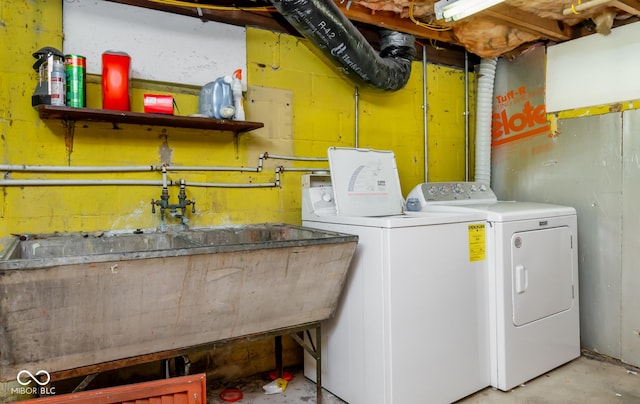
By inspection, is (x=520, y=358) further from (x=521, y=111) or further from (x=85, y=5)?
(x=85, y=5)

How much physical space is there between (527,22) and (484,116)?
2.84ft

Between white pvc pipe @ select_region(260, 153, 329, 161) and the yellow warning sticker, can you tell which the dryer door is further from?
white pvc pipe @ select_region(260, 153, 329, 161)

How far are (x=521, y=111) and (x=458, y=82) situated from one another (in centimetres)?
59

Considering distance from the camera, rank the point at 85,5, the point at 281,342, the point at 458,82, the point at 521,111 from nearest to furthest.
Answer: the point at 85,5
the point at 281,342
the point at 521,111
the point at 458,82

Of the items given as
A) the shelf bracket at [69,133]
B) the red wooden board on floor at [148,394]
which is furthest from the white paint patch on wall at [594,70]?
the shelf bracket at [69,133]

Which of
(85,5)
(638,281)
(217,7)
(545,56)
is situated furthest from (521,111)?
(85,5)

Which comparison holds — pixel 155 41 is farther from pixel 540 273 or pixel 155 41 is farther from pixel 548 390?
pixel 548 390

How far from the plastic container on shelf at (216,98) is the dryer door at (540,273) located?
1.84 metres

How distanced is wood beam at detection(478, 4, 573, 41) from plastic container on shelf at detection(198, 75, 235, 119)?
5.50 ft

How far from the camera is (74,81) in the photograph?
6.41ft

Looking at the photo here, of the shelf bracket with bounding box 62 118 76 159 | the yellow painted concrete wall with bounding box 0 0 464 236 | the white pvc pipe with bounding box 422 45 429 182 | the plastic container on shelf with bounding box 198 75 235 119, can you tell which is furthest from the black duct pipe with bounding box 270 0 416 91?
the shelf bracket with bounding box 62 118 76 159

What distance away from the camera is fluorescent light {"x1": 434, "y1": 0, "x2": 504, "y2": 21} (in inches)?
85.7

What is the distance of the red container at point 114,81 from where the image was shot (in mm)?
2062

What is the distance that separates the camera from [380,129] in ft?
10.3
